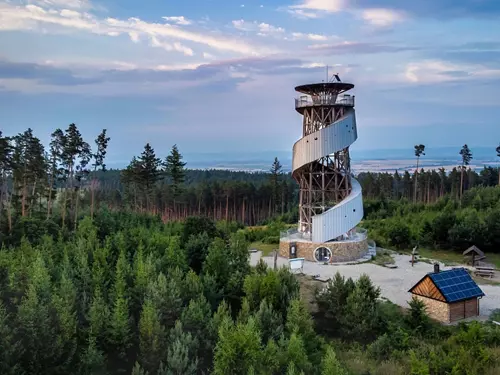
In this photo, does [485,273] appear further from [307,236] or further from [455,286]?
[307,236]

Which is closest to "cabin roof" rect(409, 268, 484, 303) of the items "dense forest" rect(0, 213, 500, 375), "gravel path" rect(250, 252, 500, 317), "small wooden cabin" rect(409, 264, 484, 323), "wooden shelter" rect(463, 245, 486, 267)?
"small wooden cabin" rect(409, 264, 484, 323)

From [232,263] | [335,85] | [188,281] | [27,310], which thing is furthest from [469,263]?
[27,310]

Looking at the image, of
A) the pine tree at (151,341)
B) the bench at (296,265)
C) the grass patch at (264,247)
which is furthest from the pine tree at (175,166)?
the pine tree at (151,341)

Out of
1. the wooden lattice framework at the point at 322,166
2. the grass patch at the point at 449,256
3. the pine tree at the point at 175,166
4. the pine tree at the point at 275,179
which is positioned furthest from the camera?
the pine tree at the point at 275,179

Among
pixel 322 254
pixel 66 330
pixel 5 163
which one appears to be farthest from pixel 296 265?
pixel 5 163

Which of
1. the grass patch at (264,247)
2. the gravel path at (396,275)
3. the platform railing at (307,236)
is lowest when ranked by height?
the grass patch at (264,247)

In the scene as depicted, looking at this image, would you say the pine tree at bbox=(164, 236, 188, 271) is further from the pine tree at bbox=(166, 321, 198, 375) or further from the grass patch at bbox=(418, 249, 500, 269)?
the grass patch at bbox=(418, 249, 500, 269)

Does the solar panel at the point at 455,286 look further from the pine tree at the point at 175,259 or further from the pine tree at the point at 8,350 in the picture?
the pine tree at the point at 8,350

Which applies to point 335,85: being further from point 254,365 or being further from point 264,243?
point 254,365
